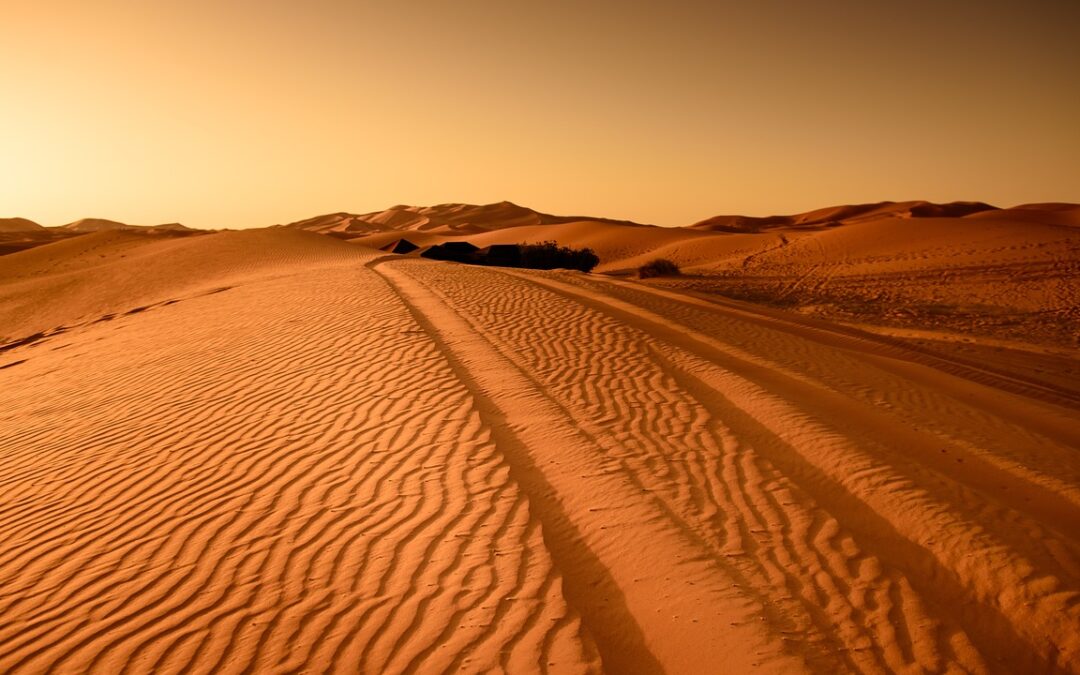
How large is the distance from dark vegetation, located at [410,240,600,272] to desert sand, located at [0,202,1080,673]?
16079 mm

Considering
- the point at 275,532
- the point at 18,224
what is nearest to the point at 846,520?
the point at 275,532

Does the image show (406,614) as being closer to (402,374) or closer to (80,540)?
(80,540)

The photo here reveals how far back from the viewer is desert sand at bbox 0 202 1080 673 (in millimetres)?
3064

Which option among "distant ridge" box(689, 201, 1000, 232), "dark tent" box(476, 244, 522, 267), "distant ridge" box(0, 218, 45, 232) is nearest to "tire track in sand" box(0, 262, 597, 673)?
"dark tent" box(476, 244, 522, 267)

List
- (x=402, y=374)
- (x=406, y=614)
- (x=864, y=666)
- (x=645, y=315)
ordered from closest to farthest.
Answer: (x=864, y=666) < (x=406, y=614) < (x=402, y=374) < (x=645, y=315)

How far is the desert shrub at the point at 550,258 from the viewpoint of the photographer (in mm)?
28344

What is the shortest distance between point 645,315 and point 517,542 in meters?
8.91

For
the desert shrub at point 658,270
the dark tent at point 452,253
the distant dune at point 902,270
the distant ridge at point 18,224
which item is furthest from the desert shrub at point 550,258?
the distant ridge at point 18,224

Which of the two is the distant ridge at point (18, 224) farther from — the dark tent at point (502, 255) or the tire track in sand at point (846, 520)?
the tire track in sand at point (846, 520)

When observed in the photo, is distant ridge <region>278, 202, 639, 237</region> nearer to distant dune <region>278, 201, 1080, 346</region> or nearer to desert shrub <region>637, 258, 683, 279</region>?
distant dune <region>278, 201, 1080, 346</region>

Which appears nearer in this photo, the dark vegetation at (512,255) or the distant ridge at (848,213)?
the dark vegetation at (512,255)

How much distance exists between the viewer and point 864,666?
110 inches

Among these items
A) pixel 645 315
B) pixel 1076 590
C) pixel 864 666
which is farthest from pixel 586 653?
pixel 645 315

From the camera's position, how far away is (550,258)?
28.6 meters
